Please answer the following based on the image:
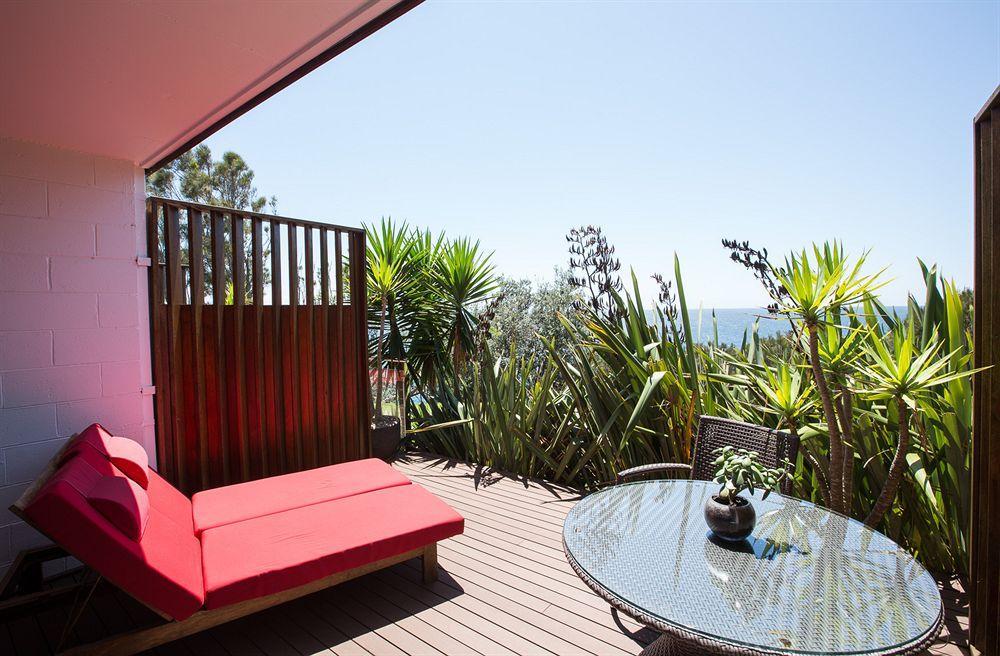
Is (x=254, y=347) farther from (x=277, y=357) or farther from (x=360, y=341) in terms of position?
(x=360, y=341)

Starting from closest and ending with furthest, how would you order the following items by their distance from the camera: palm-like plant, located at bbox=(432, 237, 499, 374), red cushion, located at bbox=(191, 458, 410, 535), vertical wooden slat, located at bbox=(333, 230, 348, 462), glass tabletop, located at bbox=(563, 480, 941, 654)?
1. glass tabletop, located at bbox=(563, 480, 941, 654)
2. red cushion, located at bbox=(191, 458, 410, 535)
3. vertical wooden slat, located at bbox=(333, 230, 348, 462)
4. palm-like plant, located at bbox=(432, 237, 499, 374)

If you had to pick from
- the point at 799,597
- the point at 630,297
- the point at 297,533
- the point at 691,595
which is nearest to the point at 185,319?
the point at 297,533

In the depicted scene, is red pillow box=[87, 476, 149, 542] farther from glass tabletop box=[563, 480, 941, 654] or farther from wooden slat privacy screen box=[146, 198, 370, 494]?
glass tabletop box=[563, 480, 941, 654]

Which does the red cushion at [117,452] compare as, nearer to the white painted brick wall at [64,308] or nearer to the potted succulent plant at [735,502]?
the white painted brick wall at [64,308]

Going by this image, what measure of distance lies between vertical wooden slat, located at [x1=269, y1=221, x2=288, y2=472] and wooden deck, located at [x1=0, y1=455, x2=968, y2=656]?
1.47 metres

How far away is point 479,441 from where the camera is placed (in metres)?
4.46

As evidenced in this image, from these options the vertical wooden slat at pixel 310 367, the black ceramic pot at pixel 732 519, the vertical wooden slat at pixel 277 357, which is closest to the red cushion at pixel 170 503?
the vertical wooden slat at pixel 277 357

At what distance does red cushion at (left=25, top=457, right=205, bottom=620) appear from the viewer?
61.6 inches

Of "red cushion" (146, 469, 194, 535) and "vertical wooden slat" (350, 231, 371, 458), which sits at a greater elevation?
"vertical wooden slat" (350, 231, 371, 458)

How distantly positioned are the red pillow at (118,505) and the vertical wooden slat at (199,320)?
4.79 ft

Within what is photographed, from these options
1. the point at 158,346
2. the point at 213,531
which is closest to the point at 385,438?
the point at 158,346

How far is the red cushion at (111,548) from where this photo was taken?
1.57 meters

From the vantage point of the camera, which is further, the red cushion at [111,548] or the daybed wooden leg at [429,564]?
the daybed wooden leg at [429,564]

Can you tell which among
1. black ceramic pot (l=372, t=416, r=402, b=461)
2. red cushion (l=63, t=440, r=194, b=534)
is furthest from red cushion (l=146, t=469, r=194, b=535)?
black ceramic pot (l=372, t=416, r=402, b=461)
